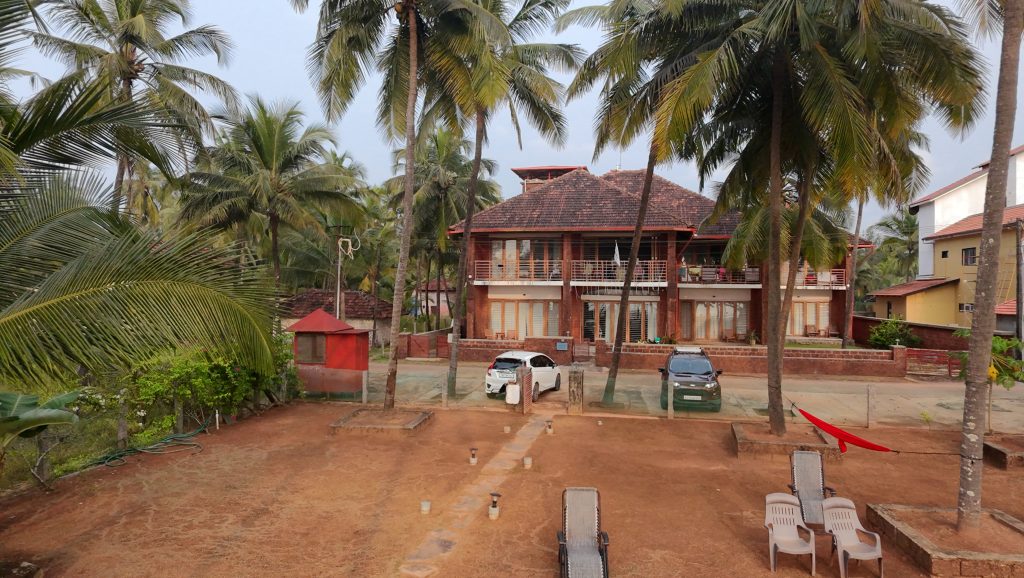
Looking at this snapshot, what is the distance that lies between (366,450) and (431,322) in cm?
3115

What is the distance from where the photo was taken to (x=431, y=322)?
1646 inches

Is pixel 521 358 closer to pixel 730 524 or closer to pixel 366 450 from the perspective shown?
pixel 366 450

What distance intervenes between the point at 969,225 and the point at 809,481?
98.3ft

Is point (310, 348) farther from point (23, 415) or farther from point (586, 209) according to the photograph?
point (586, 209)

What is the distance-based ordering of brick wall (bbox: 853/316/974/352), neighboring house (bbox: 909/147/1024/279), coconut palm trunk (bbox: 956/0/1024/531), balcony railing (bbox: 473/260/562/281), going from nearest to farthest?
coconut palm trunk (bbox: 956/0/1024/531), brick wall (bbox: 853/316/974/352), balcony railing (bbox: 473/260/562/281), neighboring house (bbox: 909/147/1024/279)

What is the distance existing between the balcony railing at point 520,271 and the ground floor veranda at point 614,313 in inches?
22.5

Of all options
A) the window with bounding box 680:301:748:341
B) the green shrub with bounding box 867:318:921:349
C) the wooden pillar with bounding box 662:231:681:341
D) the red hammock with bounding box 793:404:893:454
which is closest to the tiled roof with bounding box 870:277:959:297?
the green shrub with bounding box 867:318:921:349

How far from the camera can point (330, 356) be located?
50.5 feet

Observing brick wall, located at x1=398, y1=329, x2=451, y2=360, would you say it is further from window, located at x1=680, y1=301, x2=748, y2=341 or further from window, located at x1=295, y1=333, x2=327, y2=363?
window, located at x1=680, y1=301, x2=748, y2=341

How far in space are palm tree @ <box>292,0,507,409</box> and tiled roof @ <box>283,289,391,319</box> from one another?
1537cm

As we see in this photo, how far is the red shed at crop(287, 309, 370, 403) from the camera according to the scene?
15.3 m

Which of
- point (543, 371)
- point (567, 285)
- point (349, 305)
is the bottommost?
point (543, 371)

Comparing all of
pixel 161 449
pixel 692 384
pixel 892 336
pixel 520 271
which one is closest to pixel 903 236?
pixel 892 336

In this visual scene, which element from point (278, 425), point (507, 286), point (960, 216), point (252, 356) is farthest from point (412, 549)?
point (960, 216)
